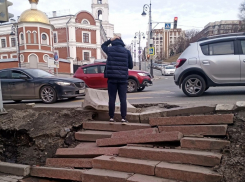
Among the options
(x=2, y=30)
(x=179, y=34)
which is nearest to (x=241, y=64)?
(x=2, y=30)

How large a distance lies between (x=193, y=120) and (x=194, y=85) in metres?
4.07

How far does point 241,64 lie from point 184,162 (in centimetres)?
507

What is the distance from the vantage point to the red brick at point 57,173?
3590mm

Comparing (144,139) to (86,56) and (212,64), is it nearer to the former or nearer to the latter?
(212,64)

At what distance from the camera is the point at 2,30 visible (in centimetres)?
5647

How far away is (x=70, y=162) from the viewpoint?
13.1 ft

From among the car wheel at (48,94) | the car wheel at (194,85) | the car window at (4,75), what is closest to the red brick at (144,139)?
the car wheel at (194,85)

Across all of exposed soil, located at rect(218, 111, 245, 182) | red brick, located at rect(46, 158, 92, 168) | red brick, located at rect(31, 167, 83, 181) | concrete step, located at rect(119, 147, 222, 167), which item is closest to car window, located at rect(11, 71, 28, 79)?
red brick, located at rect(46, 158, 92, 168)

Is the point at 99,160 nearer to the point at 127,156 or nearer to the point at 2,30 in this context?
the point at 127,156

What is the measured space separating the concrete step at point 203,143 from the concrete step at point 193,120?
0.45m

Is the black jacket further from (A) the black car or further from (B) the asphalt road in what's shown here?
(A) the black car

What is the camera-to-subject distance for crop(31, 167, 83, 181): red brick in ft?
11.8

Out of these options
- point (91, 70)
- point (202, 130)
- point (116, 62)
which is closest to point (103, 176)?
point (202, 130)

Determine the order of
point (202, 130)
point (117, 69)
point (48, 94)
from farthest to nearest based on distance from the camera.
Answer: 1. point (48, 94)
2. point (117, 69)
3. point (202, 130)
